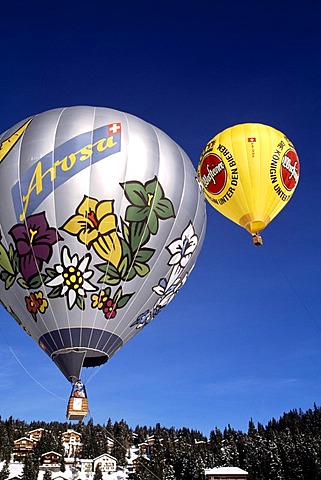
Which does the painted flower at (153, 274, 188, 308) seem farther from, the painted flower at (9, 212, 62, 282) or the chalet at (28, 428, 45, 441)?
the chalet at (28, 428, 45, 441)

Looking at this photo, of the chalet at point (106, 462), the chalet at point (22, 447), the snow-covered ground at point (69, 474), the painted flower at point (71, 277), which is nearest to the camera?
the painted flower at point (71, 277)

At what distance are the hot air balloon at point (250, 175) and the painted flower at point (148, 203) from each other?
4443mm

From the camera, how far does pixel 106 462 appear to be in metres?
73.1

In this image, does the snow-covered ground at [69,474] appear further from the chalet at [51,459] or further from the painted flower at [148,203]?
the painted flower at [148,203]

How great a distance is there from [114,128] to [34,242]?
3.65 metres

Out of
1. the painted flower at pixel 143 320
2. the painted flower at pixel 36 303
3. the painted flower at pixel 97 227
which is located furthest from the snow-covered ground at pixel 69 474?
the painted flower at pixel 97 227

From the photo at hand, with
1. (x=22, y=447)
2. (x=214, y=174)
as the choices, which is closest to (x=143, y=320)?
(x=214, y=174)

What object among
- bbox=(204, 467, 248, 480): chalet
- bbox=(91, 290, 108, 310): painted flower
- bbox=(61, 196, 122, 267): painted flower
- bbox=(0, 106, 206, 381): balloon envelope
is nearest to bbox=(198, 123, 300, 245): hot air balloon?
bbox=(0, 106, 206, 381): balloon envelope

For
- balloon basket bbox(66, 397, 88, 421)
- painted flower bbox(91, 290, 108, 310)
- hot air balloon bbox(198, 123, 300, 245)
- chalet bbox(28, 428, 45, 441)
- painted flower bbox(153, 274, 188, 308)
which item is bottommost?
balloon basket bbox(66, 397, 88, 421)

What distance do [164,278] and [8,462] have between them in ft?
222

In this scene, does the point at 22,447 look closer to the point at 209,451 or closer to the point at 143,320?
the point at 209,451

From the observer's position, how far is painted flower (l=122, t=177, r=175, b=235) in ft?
43.6

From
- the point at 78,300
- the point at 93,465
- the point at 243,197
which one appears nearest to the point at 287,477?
the point at 93,465

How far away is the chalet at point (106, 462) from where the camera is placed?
235 ft
